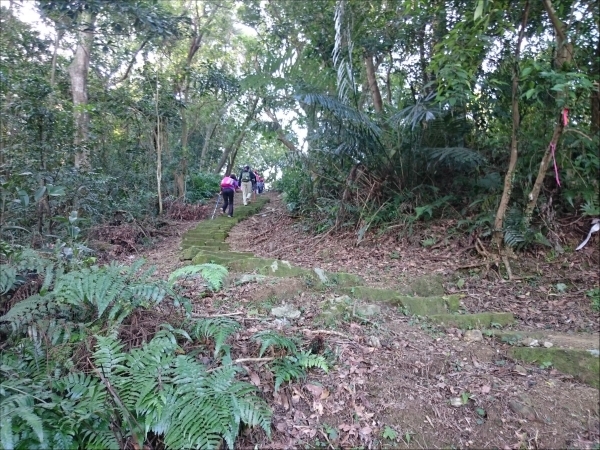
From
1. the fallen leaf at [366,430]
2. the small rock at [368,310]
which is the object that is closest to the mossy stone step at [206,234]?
the small rock at [368,310]

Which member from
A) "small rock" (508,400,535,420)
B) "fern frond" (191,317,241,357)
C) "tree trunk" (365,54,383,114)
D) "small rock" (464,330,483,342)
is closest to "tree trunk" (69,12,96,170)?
"fern frond" (191,317,241,357)

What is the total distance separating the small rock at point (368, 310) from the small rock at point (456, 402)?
1215 millimetres

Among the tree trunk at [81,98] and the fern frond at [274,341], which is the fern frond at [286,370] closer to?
the fern frond at [274,341]

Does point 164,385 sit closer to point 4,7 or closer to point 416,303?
point 416,303

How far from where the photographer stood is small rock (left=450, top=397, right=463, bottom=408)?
9.15 ft

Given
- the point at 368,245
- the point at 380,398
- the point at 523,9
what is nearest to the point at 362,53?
the point at 523,9

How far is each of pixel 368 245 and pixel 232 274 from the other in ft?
9.00

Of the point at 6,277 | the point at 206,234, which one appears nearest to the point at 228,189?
the point at 206,234

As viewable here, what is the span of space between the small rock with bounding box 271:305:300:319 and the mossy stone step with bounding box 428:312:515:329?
1.45 metres

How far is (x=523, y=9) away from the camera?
5.44 metres

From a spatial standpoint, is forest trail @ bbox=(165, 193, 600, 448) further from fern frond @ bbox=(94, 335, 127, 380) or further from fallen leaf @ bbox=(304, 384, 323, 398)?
fern frond @ bbox=(94, 335, 127, 380)

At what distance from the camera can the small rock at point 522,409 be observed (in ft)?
8.80

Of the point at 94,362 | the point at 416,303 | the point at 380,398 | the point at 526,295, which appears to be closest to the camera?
the point at 94,362

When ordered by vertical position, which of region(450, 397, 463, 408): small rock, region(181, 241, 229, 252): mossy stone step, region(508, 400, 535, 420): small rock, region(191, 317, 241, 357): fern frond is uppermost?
region(191, 317, 241, 357): fern frond
